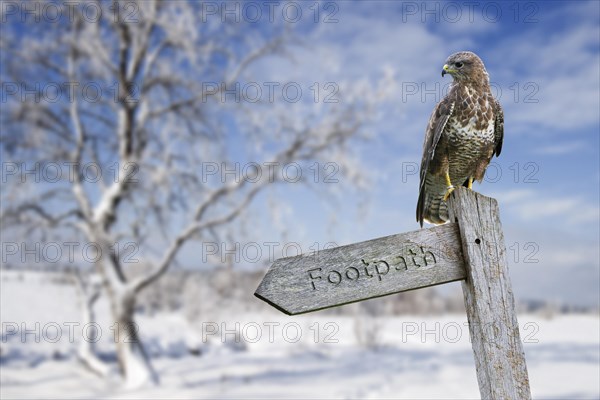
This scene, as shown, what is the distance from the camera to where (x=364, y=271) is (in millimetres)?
2098

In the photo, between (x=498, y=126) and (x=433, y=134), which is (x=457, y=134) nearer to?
(x=433, y=134)

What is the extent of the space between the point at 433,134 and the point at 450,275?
3.10ft

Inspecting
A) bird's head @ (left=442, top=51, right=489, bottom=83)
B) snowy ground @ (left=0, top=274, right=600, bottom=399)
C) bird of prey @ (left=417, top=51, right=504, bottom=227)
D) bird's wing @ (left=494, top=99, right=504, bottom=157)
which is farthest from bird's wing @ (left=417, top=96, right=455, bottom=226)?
snowy ground @ (left=0, top=274, right=600, bottom=399)

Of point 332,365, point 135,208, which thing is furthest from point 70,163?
point 332,365

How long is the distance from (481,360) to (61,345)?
1190 cm

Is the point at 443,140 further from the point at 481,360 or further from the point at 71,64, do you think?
the point at 71,64

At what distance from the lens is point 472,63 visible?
2945mm

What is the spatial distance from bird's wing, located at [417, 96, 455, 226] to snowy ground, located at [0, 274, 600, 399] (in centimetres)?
316

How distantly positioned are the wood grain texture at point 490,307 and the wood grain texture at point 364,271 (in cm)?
7

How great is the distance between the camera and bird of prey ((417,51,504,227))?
2.85m

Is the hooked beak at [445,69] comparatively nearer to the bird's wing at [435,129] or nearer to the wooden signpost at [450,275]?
the bird's wing at [435,129]

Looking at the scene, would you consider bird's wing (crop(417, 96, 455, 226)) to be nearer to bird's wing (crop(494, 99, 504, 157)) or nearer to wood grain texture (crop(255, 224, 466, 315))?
bird's wing (crop(494, 99, 504, 157))

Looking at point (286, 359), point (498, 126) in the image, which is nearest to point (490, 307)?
point (498, 126)

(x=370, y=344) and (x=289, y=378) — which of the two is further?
(x=370, y=344)
